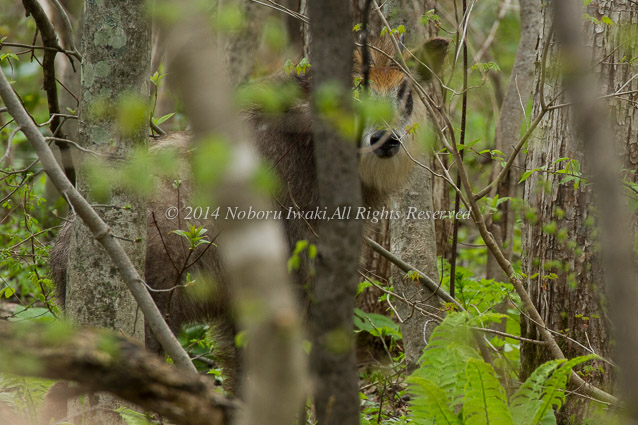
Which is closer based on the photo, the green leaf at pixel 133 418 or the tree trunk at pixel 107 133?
the green leaf at pixel 133 418

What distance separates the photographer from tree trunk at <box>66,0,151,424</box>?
3.51 metres

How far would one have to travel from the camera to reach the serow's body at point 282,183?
4.73 metres

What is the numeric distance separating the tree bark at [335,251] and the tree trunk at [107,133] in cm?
169

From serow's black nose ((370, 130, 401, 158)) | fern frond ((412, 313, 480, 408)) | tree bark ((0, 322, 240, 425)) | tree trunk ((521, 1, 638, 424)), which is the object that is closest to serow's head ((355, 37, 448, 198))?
serow's black nose ((370, 130, 401, 158))

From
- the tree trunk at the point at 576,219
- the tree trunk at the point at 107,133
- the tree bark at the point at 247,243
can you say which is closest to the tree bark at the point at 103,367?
the tree bark at the point at 247,243

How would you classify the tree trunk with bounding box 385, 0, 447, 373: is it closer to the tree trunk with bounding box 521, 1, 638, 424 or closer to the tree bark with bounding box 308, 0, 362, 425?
the tree trunk with bounding box 521, 1, 638, 424

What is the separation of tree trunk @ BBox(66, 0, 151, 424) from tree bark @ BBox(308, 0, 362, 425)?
169 cm

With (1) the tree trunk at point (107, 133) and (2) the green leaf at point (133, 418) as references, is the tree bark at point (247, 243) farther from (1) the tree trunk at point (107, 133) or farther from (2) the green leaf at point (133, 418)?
(1) the tree trunk at point (107, 133)

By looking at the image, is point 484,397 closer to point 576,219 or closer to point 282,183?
point 576,219

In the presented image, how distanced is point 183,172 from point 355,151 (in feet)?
9.65

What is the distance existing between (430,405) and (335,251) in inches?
63.4

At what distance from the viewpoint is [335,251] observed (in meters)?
2.10

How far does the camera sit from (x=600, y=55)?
4344 mm

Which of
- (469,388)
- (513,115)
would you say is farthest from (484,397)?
(513,115)
